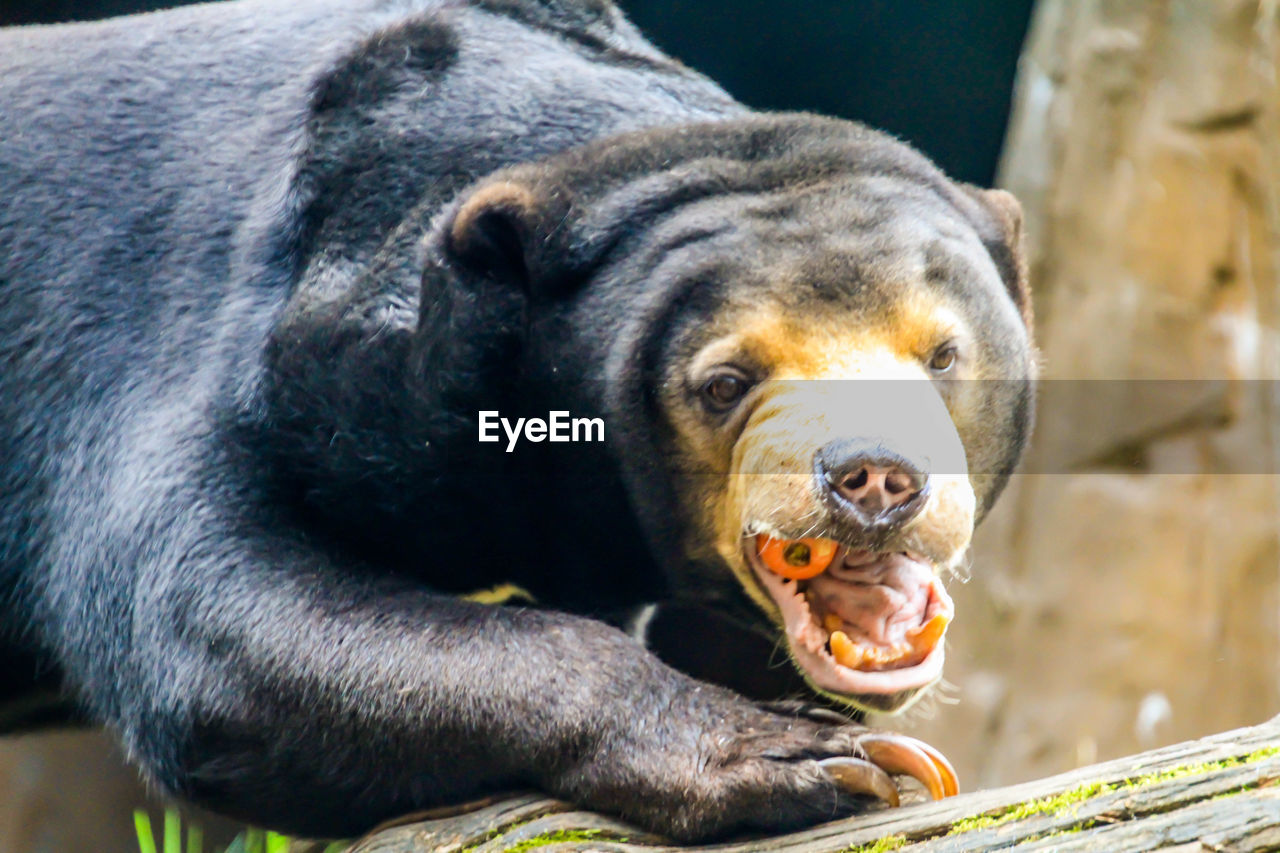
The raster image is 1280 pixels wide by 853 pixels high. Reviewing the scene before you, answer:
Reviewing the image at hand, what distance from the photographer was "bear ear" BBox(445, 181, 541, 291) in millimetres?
3094

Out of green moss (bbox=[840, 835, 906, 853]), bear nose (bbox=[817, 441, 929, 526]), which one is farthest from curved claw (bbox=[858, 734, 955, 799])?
bear nose (bbox=[817, 441, 929, 526])

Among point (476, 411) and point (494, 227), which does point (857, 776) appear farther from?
point (494, 227)

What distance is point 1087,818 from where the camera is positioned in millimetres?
2275

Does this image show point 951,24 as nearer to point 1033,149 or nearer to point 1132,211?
point 1033,149

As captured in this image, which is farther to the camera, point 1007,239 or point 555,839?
point 1007,239

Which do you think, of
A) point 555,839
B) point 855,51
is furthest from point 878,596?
point 855,51

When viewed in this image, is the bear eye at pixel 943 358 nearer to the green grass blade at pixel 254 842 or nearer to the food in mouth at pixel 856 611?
the food in mouth at pixel 856 611

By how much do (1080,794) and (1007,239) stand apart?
160 centimetres

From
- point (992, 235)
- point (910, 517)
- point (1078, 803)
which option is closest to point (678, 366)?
point (910, 517)

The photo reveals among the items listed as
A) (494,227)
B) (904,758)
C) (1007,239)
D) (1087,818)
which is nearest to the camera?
(1087,818)

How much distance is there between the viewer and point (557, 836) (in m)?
2.57

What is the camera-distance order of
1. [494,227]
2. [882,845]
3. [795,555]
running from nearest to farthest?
[882,845] → [795,555] → [494,227]

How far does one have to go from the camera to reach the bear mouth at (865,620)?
8.54 feet

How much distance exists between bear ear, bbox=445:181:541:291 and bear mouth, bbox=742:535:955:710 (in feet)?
2.80
